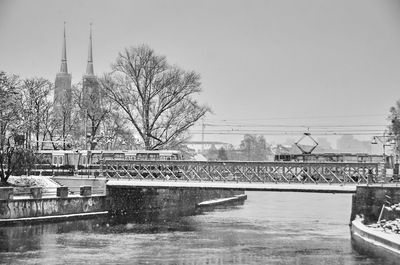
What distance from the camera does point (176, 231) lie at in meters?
54.5

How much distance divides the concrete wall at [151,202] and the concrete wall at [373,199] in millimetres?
13769

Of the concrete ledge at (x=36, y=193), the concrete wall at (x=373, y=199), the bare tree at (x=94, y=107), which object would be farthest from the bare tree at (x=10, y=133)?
the concrete wall at (x=373, y=199)

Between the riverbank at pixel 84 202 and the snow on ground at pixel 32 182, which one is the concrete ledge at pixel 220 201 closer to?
the riverbank at pixel 84 202

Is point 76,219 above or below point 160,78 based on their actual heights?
below

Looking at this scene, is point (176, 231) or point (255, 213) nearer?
point (176, 231)

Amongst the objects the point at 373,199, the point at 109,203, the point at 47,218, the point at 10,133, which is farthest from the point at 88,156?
the point at 373,199

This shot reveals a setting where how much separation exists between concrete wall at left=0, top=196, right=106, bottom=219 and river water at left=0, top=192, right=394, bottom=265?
189 centimetres

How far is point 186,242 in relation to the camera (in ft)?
156

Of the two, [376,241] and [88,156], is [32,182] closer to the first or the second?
[88,156]

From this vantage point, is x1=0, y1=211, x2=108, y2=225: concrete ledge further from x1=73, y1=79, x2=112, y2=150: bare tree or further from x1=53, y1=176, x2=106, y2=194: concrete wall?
x1=73, y1=79, x2=112, y2=150: bare tree

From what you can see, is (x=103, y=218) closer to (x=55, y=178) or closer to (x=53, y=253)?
(x=55, y=178)

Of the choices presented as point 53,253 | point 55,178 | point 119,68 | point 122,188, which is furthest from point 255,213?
point 53,253

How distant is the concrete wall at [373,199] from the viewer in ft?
175

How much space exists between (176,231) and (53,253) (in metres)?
14.3
